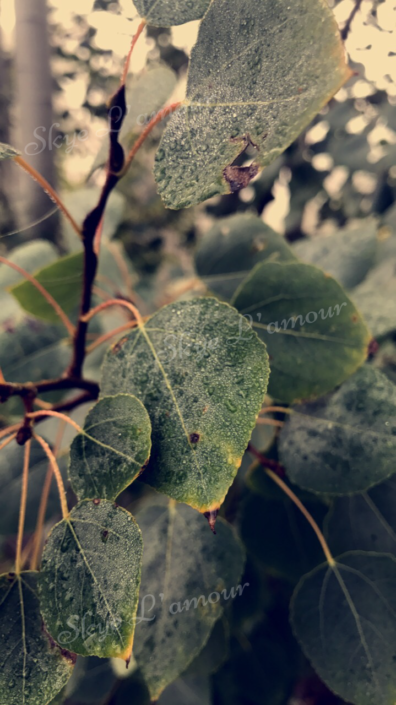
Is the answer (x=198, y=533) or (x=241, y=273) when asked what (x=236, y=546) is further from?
(x=241, y=273)

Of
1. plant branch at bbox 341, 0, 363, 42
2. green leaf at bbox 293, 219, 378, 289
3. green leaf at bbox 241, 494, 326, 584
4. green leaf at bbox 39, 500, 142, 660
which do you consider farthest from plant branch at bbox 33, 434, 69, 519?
plant branch at bbox 341, 0, 363, 42

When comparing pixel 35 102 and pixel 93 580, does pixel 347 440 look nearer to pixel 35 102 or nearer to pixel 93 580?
pixel 93 580

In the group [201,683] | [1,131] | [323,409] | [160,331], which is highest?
[160,331]

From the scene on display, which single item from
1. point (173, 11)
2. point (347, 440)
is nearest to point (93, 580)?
point (347, 440)

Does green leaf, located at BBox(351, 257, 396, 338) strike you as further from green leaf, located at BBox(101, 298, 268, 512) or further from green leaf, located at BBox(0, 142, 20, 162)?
green leaf, located at BBox(0, 142, 20, 162)

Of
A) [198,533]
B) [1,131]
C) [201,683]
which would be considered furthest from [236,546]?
[1,131]

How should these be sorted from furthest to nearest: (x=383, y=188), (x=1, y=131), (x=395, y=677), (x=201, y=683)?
(x=1, y=131), (x=383, y=188), (x=201, y=683), (x=395, y=677)
